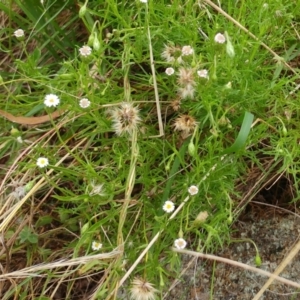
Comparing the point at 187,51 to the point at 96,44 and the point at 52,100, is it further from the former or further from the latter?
the point at 52,100

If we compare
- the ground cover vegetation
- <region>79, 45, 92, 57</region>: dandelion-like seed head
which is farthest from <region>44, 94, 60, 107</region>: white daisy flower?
<region>79, 45, 92, 57</region>: dandelion-like seed head

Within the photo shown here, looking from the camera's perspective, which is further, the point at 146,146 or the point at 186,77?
the point at 146,146

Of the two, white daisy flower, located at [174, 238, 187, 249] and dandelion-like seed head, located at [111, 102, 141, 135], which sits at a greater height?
dandelion-like seed head, located at [111, 102, 141, 135]

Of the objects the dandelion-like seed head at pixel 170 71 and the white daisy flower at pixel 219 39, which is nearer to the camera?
the white daisy flower at pixel 219 39

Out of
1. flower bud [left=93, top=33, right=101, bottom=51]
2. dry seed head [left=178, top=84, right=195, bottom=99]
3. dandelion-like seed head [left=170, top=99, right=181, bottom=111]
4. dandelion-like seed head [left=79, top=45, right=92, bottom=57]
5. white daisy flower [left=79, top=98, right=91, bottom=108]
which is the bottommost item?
dandelion-like seed head [left=170, top=99, right=181, bottom=111]

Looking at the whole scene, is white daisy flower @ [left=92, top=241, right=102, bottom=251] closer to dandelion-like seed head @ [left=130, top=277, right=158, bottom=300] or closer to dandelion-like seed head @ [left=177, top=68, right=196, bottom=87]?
dandelion-like seed head @ [left=130, top=277, right=158, bottom=300]

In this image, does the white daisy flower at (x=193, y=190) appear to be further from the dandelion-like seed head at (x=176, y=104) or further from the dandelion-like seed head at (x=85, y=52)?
the dandelion-like seed head at (x=85, y=52)

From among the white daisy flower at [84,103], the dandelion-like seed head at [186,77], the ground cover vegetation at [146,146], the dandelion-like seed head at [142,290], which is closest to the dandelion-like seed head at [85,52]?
the ground cover vegetation at [146,146]

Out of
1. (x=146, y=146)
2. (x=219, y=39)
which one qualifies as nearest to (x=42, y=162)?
(x=146, y=146)
